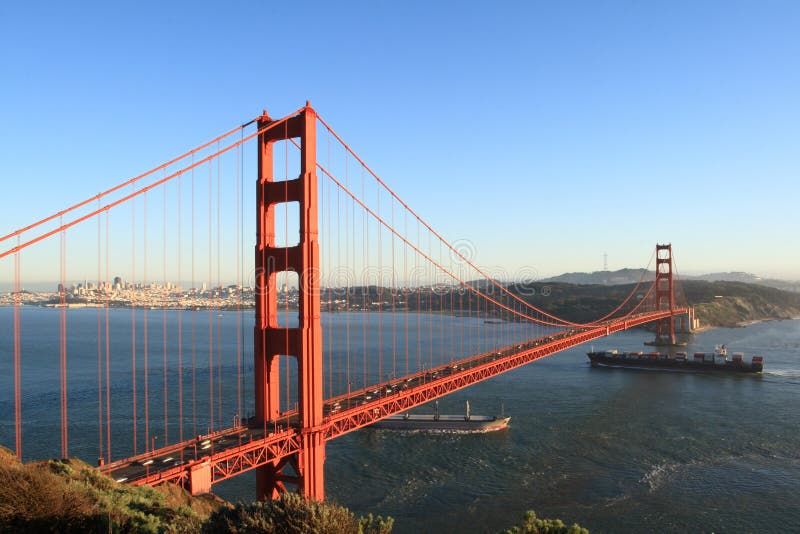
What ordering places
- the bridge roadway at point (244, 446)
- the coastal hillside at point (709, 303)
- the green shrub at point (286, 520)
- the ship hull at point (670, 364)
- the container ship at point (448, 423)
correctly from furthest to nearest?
the coastal hillside at point (709, 303)
the ship hull at point (670, 364)
the container ship at point (448, 423)
the bridge roadway at point (244, 446)
the green shrub at point (286, 520)

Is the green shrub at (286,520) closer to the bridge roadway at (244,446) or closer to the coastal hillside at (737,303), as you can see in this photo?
the bridge roadway at (244,446)

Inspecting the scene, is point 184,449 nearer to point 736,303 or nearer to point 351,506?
point 351,506

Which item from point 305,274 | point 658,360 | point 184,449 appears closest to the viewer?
point 184,449

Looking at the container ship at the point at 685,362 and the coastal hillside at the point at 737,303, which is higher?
the coastal hillside at the point at 737,303

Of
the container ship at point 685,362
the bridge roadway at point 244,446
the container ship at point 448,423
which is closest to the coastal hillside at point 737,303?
the container ship at point 685,362

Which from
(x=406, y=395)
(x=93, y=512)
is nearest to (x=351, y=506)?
(x=406, y=395)

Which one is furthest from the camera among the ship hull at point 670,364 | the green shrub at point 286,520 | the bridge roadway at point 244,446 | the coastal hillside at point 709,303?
the coastal hillside at point 709,303
